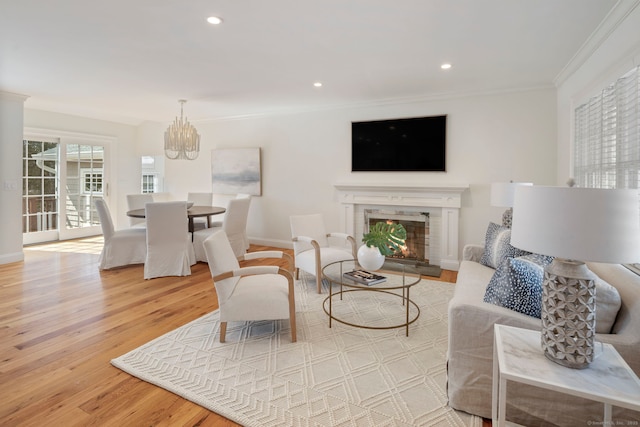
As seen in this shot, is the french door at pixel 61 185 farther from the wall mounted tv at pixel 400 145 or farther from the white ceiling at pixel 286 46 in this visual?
the wall mounted tv at pixel 400 145

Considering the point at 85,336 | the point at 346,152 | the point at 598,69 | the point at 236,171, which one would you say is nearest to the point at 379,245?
the point at 598,69

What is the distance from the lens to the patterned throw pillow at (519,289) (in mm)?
1745

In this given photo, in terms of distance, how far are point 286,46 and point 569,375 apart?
9.90 feet

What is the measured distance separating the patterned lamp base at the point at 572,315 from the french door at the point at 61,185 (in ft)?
25.0

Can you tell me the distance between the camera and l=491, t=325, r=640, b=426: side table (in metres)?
1.18

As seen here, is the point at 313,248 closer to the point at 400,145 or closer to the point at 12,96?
the point at 400,145

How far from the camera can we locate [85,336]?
2.67 metres

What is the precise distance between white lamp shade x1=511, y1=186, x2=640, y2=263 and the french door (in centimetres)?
759

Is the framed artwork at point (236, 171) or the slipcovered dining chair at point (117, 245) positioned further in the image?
the framed artwork at point (236, 171)

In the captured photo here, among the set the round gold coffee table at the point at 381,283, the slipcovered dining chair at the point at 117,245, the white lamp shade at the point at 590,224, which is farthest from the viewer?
the slipcovered dining chair at the point at 117,245

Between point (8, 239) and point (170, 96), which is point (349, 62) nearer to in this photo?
point (170, 96)

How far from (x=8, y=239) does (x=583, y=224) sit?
650 centimetres

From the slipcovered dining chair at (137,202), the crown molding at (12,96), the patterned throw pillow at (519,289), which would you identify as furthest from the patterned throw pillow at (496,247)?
the crown molding at (12,96)

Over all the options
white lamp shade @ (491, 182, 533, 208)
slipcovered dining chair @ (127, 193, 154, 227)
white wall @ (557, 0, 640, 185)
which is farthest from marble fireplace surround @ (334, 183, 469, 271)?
slipcovered dining chair @ (127, 193, 154, 227)
